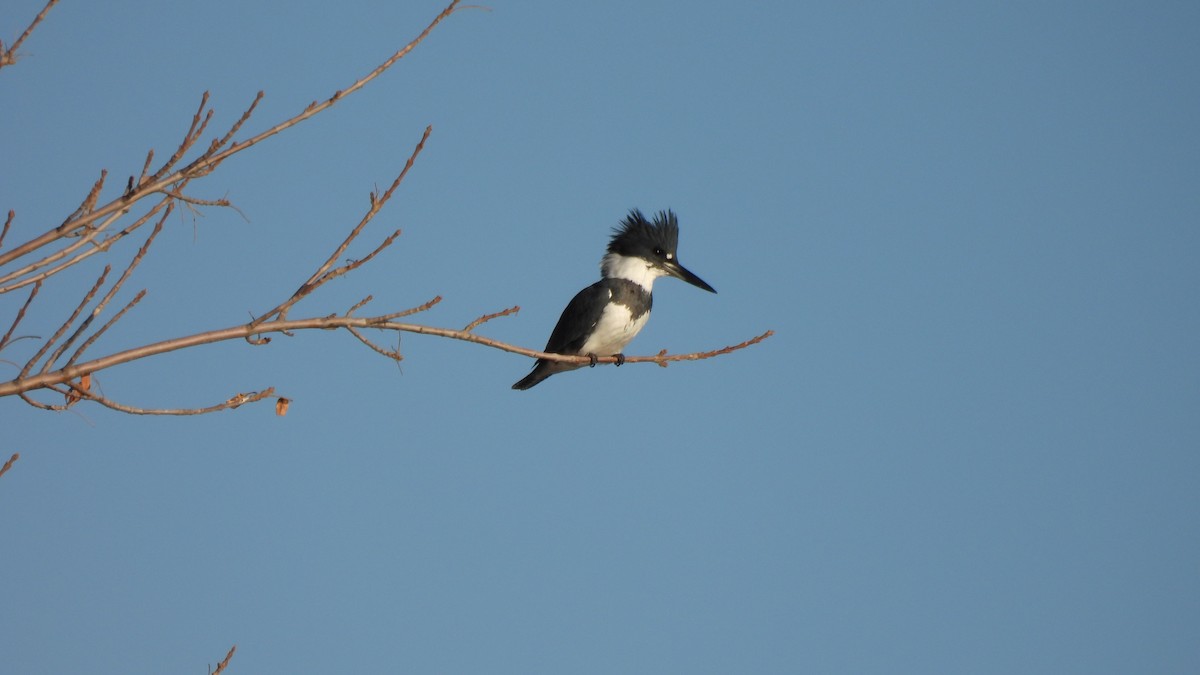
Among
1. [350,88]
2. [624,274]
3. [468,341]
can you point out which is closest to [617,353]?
[624,274]

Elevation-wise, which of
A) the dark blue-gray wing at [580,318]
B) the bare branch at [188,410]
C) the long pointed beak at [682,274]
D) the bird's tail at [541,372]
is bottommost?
the bare branch at [188,410]

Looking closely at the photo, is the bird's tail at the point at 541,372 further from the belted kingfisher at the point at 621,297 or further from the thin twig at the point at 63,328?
the thin twig at the point at 63,328

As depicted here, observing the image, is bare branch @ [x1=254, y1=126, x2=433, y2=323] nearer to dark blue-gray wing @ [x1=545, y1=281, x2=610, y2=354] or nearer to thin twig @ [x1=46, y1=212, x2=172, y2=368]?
thin twig @ [x1=46, y1=212, x2=172, y2=368]

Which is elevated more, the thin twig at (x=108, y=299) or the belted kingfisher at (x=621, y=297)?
the belted kingfisher at (x=621, y=297)

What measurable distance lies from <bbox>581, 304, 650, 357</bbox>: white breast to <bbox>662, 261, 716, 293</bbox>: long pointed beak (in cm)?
40

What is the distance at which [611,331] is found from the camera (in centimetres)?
763

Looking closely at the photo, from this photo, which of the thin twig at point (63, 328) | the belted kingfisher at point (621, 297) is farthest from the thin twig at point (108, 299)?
the belted kingfisher at point (621, 297)

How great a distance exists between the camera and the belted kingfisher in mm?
7660

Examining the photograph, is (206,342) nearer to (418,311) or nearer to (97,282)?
(97,282)

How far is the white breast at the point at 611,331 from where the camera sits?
25.0 feet

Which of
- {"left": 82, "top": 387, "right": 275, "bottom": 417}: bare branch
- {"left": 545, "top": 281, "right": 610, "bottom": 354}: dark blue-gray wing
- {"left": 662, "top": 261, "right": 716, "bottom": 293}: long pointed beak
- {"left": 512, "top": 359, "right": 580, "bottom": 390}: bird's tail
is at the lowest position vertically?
{"left": 82, "top": 387, "right": 275, "bottom": 417}: bare branch

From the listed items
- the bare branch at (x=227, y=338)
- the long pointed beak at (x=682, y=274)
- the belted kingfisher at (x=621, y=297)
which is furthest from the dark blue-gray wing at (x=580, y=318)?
the bare branch at (x=227, y=338)

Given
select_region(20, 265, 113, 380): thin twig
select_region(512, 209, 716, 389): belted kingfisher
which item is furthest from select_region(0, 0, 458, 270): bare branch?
select_region(512, 209, 716, 389): belted kingfisher

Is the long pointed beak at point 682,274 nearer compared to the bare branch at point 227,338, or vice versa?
the bare branch at point 227,338
